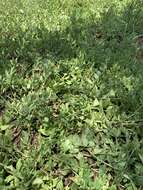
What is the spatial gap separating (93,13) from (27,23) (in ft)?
3.61

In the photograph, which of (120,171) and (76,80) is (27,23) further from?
(120,171)

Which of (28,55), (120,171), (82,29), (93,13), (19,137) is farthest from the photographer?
(93,13)

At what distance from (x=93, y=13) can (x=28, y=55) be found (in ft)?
6.23

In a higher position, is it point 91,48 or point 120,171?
point 91,48

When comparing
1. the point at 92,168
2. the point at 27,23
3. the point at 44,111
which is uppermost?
the point at 27,23

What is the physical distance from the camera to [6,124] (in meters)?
3.91

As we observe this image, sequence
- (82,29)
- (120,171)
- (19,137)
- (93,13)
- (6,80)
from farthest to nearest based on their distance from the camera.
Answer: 1. (93,13)
2. (82,29)
3. (6,80)
4. (19,137)
5. (120,171)

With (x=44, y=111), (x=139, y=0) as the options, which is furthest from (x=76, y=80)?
(x=139, y=0)

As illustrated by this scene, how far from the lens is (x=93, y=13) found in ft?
20.8

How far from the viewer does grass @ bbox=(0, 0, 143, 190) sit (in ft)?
11.2

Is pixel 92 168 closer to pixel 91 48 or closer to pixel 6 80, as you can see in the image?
pixel 6 80

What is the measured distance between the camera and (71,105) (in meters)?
4.06

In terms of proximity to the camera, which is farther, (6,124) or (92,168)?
(6,124)

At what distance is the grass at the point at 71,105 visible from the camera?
3.41 m
